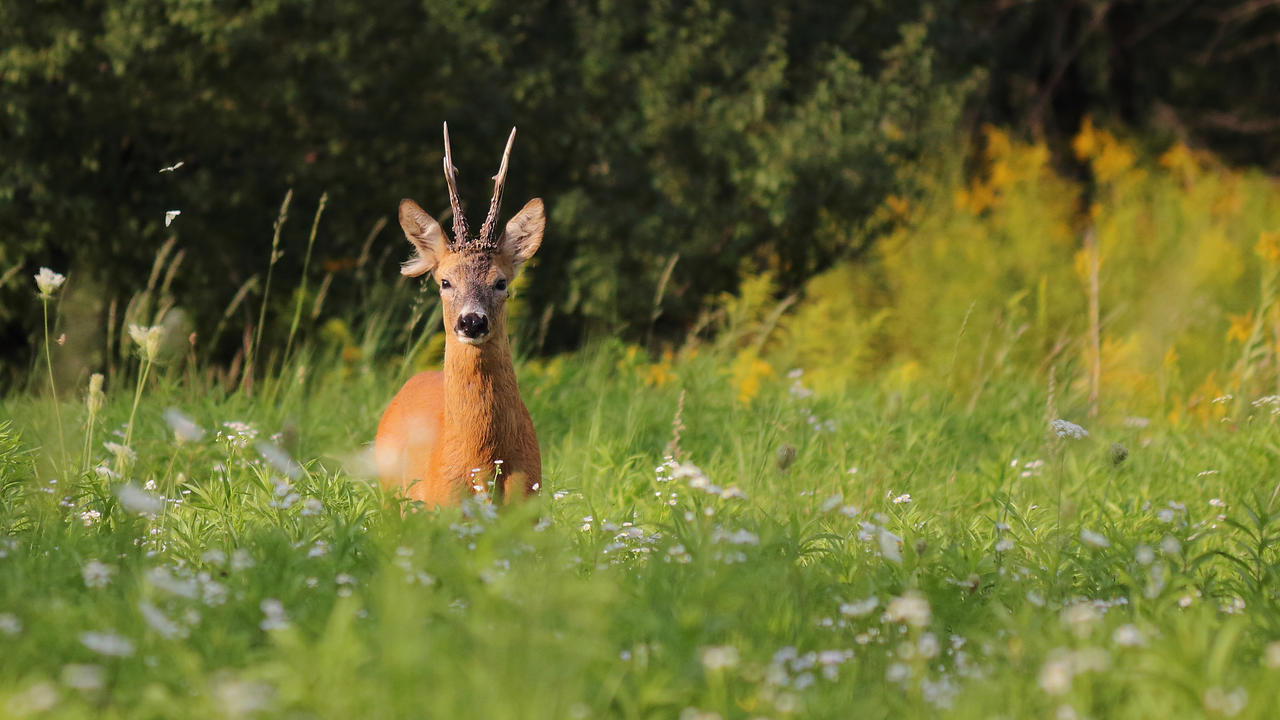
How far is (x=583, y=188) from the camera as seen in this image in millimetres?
10008

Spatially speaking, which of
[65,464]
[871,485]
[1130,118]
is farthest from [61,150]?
[1130,118]

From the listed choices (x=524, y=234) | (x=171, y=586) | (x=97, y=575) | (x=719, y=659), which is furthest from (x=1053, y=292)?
(x=171, y=586)

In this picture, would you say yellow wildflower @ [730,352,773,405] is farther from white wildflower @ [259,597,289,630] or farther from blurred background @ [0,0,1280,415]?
white wildflower @ [259,597,289,630]

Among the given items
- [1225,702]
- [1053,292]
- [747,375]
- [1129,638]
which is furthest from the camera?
[1053,292]

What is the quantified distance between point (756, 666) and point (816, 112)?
7561 millimetres

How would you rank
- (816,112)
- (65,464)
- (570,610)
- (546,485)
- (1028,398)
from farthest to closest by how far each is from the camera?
1. (816,112)
2. (1028,398)
3. (546,485)
4. (65,464)
5. (570,610)

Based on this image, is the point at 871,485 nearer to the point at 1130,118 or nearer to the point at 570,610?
the point at 570,610

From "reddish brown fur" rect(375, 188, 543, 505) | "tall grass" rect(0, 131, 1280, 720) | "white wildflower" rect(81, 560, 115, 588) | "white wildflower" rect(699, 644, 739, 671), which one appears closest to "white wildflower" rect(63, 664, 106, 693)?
"tall grass" rect(0, 131, 1280, 720)

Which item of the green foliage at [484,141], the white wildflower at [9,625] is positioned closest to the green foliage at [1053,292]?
the green foliage at [484,141]

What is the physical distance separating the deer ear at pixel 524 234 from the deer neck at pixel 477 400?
0.37 meters

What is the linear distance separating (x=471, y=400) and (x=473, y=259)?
0.50m

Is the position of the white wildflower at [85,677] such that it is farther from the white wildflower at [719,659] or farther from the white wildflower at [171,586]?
the white wildflower at [719,659]

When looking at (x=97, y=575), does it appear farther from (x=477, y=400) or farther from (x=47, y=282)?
(x=477, y=400)

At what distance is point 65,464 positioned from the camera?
168 inches
